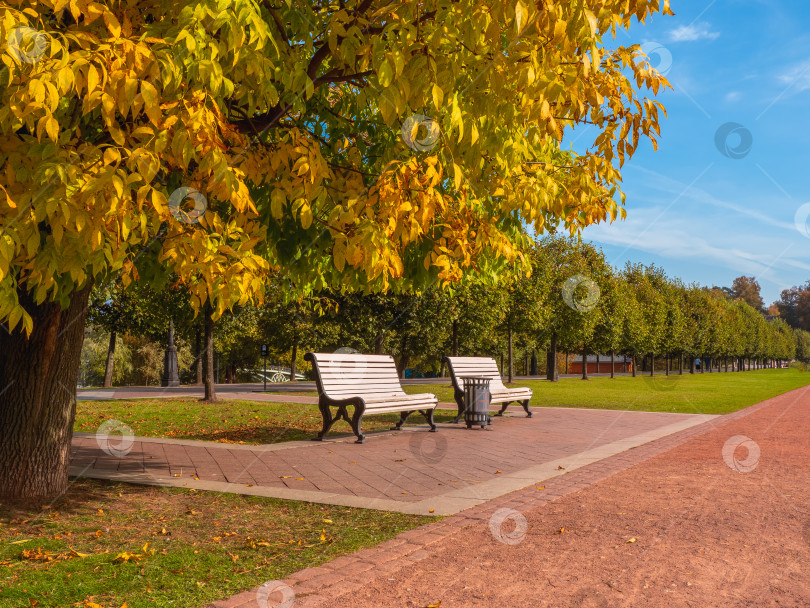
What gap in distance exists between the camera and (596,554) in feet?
13.8

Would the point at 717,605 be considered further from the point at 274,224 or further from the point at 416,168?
the point at 274,224

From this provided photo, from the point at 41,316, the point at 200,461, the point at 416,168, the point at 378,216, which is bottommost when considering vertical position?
the point at 200,461

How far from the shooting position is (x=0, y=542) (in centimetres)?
449

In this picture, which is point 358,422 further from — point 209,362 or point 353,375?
point 209,362

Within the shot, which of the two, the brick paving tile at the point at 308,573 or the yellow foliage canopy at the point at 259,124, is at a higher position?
the yellow foliage canopy at the point at 259,124

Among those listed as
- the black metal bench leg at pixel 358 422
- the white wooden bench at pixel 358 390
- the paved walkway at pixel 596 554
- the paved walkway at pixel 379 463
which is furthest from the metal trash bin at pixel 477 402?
the paved walkway at pixel 596 554

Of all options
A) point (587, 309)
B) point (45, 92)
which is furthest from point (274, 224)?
point (587, 309)

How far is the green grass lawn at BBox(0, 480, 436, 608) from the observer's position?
3543 mm

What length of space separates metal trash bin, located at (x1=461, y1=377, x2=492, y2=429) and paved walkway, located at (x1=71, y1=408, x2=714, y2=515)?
0.23 meters

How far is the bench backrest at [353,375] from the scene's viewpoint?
10.0 metres

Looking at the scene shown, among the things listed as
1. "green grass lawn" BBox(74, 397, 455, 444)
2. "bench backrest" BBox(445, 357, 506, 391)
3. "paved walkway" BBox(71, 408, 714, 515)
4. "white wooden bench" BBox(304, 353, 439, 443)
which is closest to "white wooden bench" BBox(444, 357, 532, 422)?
"bench backrest" BBox(445, 357, 506, 391)

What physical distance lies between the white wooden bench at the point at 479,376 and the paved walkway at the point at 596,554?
6.05 meters

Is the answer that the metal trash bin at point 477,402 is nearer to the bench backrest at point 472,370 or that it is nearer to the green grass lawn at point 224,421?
the bench backrest at point 472,370

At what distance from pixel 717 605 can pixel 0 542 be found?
4368 mm
